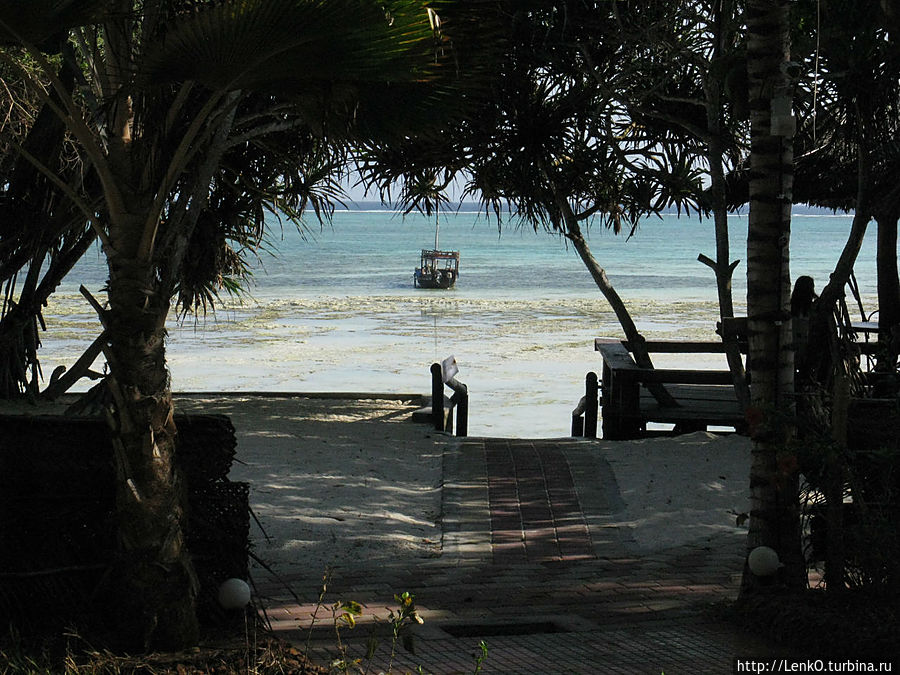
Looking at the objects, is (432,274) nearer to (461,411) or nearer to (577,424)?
(577,424)

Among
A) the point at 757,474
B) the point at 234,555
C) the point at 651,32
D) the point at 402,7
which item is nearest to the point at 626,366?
the point at 651,32

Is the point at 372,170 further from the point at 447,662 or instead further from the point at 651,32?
the point at 447,662

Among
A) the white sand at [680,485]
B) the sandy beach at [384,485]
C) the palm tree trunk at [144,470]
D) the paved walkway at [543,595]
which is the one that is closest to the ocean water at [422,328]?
the sandy beach at [384,485]

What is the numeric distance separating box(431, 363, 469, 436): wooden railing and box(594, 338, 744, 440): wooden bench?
58.4 inches

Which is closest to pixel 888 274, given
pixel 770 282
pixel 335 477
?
pixel 335 477

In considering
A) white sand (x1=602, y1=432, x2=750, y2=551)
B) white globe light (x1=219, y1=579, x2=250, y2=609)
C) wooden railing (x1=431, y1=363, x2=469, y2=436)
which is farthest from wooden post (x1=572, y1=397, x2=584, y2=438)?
white globe light (x1=219, y1=579, x2=250, y2=609)

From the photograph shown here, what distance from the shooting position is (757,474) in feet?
15.8

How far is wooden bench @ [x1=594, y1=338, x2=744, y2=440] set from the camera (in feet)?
31.3

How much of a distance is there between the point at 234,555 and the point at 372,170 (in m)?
6.36

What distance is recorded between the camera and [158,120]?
374cm

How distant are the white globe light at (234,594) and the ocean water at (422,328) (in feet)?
17.4

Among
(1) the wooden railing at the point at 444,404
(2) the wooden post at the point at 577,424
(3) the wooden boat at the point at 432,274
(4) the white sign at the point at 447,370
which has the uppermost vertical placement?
(3) the wooden boat at the point at 432,274

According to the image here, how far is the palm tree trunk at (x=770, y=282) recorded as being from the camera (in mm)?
4656

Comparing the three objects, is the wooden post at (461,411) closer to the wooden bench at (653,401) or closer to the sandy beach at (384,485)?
the sandy beach at (384,485)
